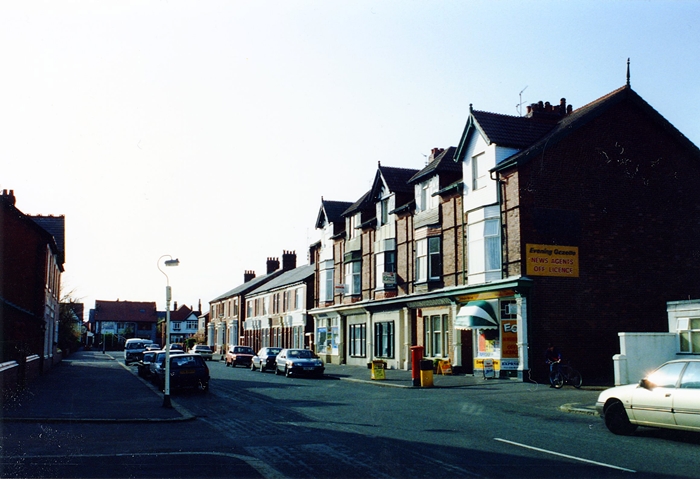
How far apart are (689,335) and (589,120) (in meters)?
9.88

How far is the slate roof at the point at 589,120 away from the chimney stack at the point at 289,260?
48942 mm

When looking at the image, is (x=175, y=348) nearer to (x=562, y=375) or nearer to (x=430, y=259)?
(x=430, y=259)

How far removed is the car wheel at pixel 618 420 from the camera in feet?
45.0

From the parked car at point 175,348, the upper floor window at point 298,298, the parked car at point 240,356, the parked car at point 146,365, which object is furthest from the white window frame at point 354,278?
the parked car at point 146,365

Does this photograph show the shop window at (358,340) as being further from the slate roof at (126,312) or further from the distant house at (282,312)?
the slate roof at (126,312)

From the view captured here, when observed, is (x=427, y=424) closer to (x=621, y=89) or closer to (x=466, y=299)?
(x=466, y=299)

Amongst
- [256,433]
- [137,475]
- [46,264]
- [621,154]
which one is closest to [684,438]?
[256,433]

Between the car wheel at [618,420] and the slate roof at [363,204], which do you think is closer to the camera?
the car wheel at [618,420]

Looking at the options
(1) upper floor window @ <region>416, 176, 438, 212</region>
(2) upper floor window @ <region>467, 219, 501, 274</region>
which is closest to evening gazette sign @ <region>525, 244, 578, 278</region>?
(2) upper floor window @ <region>467, 219, 501, 274</region>

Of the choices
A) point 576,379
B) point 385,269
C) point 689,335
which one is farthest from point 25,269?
point 689,335

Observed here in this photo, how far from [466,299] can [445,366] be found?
3.51 m

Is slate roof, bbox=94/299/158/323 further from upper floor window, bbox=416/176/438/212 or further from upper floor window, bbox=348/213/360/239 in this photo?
upper floor window, bbox=416/176/438/212

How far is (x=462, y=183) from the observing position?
1259 inches

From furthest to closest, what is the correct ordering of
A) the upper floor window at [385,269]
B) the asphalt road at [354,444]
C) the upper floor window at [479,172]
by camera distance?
1. the upper floor window at [385,269]
2. the upper floor window at [479,172]
3. the asphalt road at [354,444]
